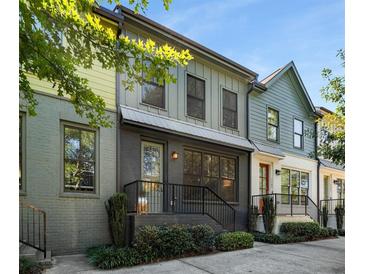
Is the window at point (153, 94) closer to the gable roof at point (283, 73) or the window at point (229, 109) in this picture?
the window at point (229, 109)

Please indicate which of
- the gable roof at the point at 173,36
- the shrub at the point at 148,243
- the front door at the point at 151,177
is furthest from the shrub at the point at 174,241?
the gable roof at the point at 173,36

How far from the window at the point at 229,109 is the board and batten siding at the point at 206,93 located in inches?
6.6

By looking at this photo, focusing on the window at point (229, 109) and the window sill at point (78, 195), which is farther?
the window at point (229, 109)

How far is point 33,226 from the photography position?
6.82 metres

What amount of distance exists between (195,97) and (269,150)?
4148 mm

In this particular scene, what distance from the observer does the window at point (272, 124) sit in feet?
44.4

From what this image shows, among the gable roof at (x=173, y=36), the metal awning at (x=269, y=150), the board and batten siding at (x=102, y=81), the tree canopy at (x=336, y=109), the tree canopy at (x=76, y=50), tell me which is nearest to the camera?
the tree canopy at (x=76, y=50)

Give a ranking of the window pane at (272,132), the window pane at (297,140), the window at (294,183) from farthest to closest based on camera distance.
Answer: the window pane at (297,140), the window at (294,183), the window pane at (272,132)

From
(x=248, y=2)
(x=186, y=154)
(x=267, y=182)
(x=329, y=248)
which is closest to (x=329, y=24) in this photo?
(x=248, y=2)

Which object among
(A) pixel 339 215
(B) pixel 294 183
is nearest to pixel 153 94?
(B) pixel 294 183

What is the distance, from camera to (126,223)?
7812 mm

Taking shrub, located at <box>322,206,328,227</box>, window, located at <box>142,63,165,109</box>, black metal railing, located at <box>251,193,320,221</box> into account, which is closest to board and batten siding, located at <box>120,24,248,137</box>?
window, located at <box>142,63,165,109</box>

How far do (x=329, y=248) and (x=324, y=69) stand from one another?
562 centimetres

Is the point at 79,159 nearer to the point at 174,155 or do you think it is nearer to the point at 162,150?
the point at 162,150
